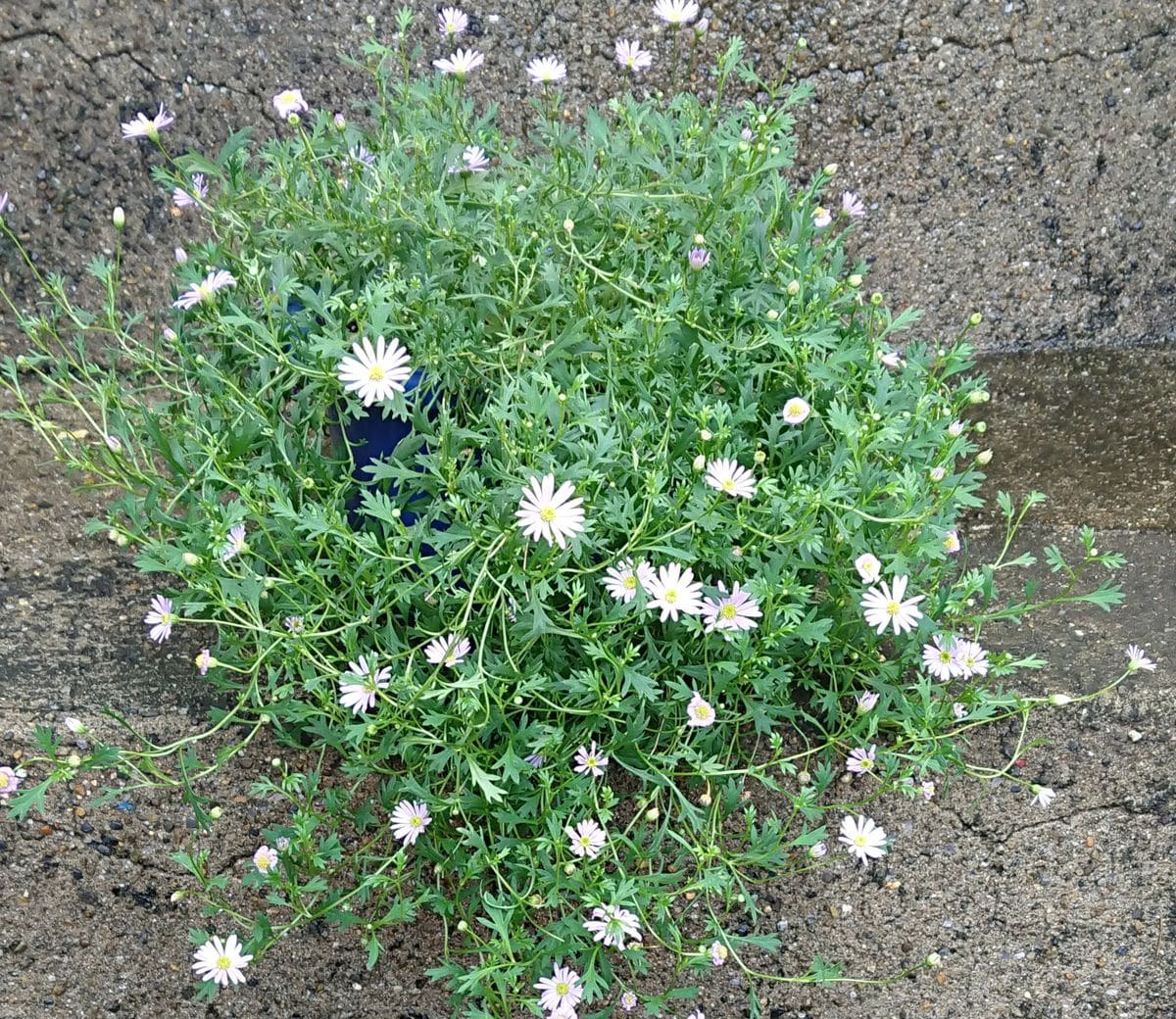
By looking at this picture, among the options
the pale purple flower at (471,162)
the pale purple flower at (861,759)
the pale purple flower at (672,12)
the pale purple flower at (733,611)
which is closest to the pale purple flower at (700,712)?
the pale purple flower at (733,611)

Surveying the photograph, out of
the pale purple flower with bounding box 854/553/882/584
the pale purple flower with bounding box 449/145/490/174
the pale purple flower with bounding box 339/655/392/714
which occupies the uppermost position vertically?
the pale purple flower with bounding box 449/145/490/174

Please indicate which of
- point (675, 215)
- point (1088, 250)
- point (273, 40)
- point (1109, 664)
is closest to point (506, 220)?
point (675, 215)

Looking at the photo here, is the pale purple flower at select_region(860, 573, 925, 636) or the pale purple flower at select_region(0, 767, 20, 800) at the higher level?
the pale purple flower at select_region(860, 573, 925, 636)

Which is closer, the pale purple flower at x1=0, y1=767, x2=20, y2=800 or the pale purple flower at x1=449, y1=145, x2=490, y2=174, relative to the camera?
the pale purple flower at x1=0, y1=767, x2=20, y2=800

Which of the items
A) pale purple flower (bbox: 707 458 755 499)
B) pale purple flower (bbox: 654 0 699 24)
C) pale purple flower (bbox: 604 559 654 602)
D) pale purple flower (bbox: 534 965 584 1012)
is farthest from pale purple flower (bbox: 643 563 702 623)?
pale purple flower (bbox: 654 0 699 24)

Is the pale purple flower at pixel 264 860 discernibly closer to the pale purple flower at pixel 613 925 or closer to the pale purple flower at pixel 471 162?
the pale purple flower at pixel 613 925

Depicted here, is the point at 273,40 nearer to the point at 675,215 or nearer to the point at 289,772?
the point at 675,215

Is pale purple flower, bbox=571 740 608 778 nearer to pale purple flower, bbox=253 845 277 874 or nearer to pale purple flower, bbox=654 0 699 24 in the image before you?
pale purple flower, bbox=253 845 277 874
